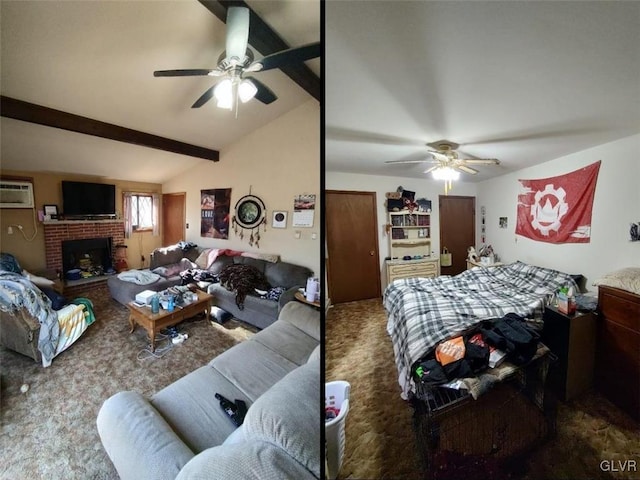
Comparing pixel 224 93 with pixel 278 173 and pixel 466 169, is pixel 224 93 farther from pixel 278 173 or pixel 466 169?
pixel 466 169

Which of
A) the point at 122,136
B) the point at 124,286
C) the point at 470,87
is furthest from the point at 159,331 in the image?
the point at 470,87

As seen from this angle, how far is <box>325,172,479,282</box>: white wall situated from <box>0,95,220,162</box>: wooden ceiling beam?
283 mm

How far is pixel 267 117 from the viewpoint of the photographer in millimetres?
551

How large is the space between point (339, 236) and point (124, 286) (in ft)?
1.64

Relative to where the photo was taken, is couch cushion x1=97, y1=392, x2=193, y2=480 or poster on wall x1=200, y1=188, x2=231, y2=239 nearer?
couch cushion x1=97, y1=392, x2=193, y2=480

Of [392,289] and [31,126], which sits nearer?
[31,126]

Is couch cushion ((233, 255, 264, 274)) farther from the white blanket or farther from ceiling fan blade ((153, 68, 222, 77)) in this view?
ceiling fan blade ((153, 68, 222, 77))

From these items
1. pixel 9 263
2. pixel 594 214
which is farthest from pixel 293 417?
pixel 594 214

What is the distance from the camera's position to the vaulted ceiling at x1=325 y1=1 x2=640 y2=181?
1.67 ft

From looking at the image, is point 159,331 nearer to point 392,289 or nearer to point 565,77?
point 392,289

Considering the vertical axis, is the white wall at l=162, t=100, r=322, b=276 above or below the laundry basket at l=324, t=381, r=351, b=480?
above

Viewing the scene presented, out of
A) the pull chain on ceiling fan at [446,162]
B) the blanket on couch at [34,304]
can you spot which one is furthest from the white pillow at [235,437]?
the pull chain on ceiling fan at [446,162]

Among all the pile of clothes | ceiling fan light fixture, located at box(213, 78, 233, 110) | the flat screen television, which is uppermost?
ceiling fan light fixture, located at box(213, 78, 233, 110)

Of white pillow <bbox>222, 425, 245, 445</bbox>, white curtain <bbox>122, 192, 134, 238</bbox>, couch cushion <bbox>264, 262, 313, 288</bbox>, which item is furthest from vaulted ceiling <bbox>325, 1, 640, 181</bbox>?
white pillow <bbox>222, 425, 245, 445</bbox>
